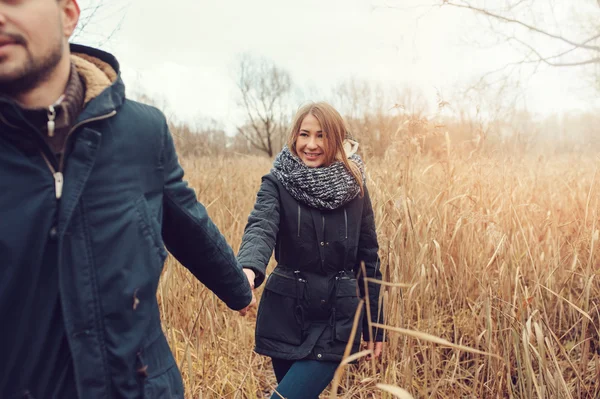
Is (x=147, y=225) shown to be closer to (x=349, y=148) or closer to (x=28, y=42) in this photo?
(x=28, y=42)

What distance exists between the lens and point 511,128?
3281 mm

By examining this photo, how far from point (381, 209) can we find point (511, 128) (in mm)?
1681

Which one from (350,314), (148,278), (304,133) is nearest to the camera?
(148,278)

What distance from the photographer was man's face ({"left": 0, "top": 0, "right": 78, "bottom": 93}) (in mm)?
692

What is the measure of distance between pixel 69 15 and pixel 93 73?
0.12 m

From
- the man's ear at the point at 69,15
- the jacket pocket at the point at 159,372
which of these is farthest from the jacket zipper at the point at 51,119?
the jacket pocket at the point at 159,372

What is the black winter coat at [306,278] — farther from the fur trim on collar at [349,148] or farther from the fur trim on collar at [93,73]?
the fur trim on collar at [93,73]

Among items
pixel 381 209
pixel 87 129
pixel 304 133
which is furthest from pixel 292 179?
pixel 87 129

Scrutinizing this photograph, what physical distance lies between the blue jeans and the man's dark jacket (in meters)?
0.67

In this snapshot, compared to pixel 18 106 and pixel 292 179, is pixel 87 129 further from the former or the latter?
pixel 292 179

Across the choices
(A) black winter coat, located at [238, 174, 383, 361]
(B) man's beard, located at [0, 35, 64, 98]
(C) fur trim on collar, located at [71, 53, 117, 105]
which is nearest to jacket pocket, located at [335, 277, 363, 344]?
(A) black winter coat, located at [238, 174, 383, 361]

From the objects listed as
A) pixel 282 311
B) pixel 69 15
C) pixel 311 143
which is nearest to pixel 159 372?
pixel 69 15

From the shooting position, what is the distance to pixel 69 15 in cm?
83

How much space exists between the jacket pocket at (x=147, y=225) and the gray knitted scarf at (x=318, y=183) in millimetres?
836
